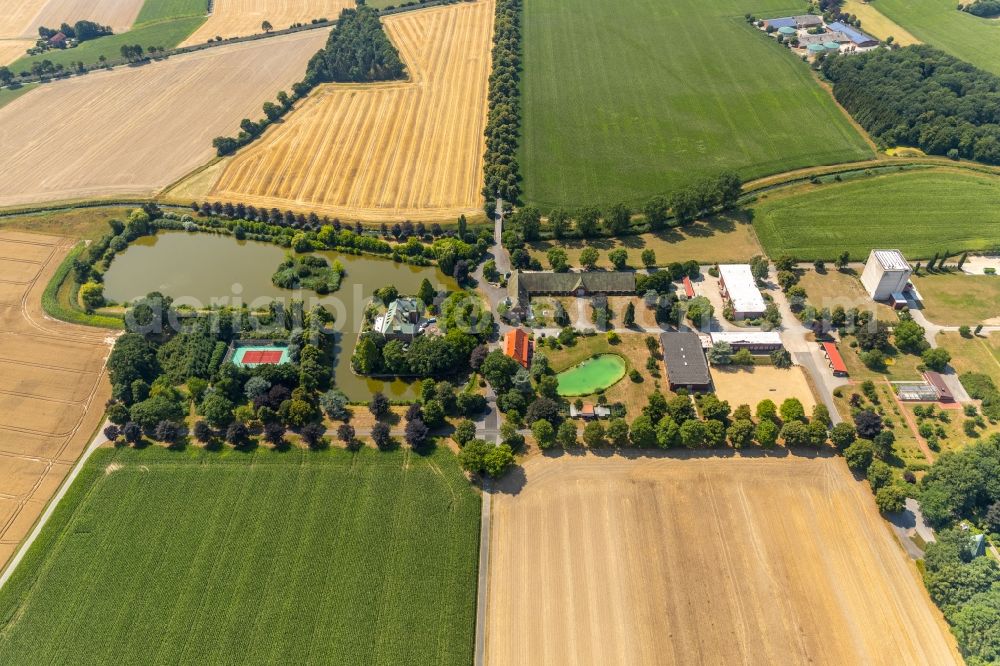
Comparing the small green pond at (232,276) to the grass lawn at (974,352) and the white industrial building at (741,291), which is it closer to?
the white industrial building at (741,291)

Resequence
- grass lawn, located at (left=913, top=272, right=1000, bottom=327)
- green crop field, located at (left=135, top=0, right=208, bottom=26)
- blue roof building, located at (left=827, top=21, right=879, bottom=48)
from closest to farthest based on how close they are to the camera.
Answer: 1. grass lawn, located at (left=913, top=272, right=1000, bottom=327)
2. blue roof building, located at (left=827, top=21, right=879, bottom=48)
3. green crop field, located at (left=135, top=0, right=208, bottom=26)

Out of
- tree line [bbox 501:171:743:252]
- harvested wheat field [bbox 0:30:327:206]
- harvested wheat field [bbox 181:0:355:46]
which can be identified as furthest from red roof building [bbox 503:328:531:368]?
harvested wheat field [bbox 181:0:355:46]

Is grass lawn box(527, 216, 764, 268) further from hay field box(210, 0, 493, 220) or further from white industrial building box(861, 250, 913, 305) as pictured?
hay field box(210, 0, 493, 220)

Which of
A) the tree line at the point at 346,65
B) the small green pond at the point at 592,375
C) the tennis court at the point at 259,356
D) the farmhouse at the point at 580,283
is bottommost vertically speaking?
the small green pond at the point at 592,375

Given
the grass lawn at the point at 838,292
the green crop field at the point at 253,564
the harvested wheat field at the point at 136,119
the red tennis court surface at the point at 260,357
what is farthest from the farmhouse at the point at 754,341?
the harvested wheat field at the point at 136,119

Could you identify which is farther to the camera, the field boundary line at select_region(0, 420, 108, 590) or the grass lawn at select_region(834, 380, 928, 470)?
the grass lawn at select_region(834, 380, 928, 470)
